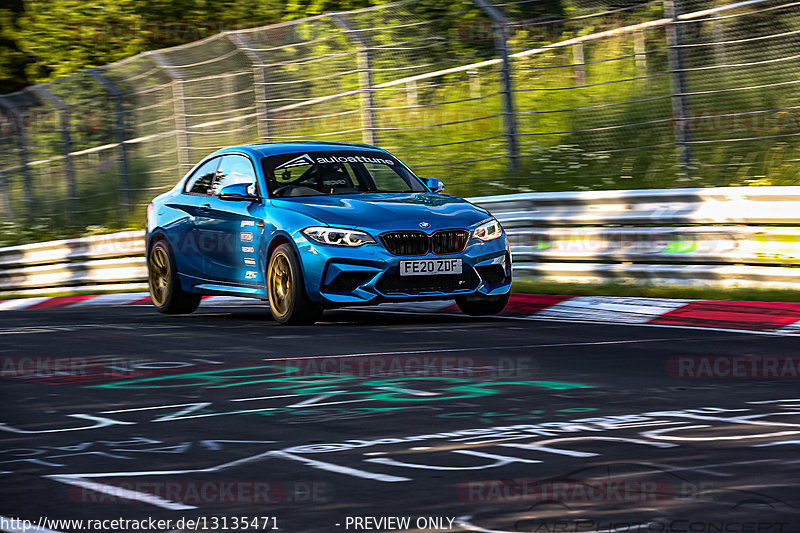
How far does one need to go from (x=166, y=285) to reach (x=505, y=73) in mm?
4367

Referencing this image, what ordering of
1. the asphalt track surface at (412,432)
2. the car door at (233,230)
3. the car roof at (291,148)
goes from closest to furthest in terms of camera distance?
the asphalt track surface at (412,432)
the car door at (233,230)
the car roof at (291,148)

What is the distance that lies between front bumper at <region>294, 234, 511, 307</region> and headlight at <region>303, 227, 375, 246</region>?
0.14 ft

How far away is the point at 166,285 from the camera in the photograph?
13781 mm

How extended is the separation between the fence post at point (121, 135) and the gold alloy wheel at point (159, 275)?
22.8 feet

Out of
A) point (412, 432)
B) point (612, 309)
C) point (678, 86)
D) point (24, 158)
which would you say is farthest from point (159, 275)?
point (24, 158)

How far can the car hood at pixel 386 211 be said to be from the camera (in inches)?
444

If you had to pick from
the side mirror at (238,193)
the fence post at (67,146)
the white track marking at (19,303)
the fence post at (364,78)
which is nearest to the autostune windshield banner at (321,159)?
the side mirror at (238,193)

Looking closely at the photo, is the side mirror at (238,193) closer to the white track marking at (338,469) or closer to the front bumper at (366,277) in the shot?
the front bumper at (366,277)

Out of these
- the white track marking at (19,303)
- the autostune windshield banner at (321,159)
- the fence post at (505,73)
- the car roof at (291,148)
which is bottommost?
the white track marking at (19,303)

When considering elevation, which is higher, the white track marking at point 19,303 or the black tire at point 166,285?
the black tire at point 166,285

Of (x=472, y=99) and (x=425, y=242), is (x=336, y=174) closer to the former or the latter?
(x=425, y=242)

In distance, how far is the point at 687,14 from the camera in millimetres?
13742

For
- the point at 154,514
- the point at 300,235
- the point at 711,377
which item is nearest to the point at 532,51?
the point at 300,235

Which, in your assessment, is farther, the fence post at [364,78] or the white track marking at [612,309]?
the fence post at [364,78]
